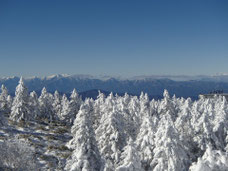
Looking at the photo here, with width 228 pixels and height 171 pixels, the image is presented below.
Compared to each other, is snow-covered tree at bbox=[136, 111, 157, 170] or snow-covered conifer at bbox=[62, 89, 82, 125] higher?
snow-covered tree at bbox=[136, 111, 157, 170]

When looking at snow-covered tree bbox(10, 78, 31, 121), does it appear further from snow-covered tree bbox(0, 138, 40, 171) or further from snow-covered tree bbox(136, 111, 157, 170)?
snow-covered tree bbox(136, 111, 157, 170)

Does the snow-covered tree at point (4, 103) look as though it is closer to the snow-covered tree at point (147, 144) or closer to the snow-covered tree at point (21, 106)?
the snow-covered tree at point (21, 106)

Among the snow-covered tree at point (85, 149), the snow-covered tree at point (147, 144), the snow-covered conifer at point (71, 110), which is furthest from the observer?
the snow-covered conifer at point (71, 110)

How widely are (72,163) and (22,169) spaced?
6.39 m

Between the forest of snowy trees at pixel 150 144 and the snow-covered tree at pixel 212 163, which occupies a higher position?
the snow-covered tree at pixel 212 163

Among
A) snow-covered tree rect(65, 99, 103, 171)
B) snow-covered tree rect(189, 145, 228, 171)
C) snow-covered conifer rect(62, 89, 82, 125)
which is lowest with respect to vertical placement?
snow-covered conifer rect(62, 89, 82, 125)

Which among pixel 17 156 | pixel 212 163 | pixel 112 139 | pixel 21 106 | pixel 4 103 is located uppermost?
pixel 212 163

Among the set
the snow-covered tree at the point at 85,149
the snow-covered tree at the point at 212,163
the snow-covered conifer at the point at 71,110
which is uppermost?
the snow-covered tree at the point at 212,163

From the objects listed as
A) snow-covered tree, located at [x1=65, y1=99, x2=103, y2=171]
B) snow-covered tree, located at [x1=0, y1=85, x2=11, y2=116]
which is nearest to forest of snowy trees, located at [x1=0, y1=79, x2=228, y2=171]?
snow-covered tree, located at [x1=65, y1=99, x2=103, y2=171]

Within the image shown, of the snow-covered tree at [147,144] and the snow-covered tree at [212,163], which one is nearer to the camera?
the snow-covered tree at [212,163]

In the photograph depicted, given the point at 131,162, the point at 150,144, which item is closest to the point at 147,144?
the point at 150,144

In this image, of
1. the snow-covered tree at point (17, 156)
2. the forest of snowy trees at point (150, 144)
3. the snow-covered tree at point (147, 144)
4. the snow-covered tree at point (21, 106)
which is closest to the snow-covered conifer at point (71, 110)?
the snow-covered tree at point (21, 106)

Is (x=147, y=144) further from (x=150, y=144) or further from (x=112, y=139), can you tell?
(x=112, y=139)

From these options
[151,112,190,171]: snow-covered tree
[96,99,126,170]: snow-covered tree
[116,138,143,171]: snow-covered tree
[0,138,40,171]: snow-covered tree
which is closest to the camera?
[116,138,143,171]: snow-covered tree
